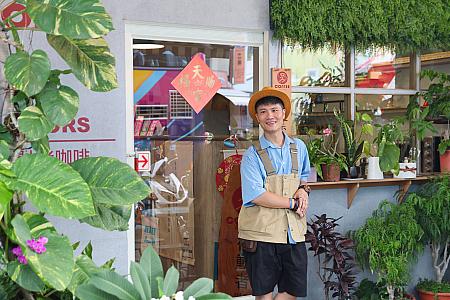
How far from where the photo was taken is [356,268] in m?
5.01

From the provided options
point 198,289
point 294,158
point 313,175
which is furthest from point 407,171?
point 198,289

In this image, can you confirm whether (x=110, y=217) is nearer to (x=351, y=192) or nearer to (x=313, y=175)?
(x=313, y=175)

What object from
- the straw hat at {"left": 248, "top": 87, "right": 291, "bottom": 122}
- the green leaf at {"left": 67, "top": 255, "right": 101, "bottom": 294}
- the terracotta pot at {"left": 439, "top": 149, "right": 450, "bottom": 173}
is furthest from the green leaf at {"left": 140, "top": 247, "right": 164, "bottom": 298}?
the terracotta pot at {"left": 439, "top": 149, "right": 450, "bottom": 173}

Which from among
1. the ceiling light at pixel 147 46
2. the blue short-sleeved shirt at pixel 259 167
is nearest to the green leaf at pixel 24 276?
the blue short-sleeved shirt at pixel 259 167

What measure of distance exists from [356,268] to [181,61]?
6.78 ft

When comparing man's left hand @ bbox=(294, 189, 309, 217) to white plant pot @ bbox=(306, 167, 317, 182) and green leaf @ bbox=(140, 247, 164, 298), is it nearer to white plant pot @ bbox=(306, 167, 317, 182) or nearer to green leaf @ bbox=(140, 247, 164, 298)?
white plant pot @ bbox=(306, 167, 317, 182)

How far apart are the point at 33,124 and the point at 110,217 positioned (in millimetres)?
433

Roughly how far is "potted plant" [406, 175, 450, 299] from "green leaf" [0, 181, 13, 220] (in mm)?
3553

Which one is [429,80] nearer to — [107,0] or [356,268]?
[356,268]

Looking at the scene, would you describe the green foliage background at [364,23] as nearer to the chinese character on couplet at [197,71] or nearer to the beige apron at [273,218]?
the chinese character on couplet at [197,71]

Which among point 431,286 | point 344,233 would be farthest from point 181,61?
point 431,286

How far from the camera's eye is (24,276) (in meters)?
1.92

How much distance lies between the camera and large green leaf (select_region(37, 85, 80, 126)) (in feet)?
7.27

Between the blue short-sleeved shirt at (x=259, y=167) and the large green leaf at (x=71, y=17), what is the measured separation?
6.11 ft
